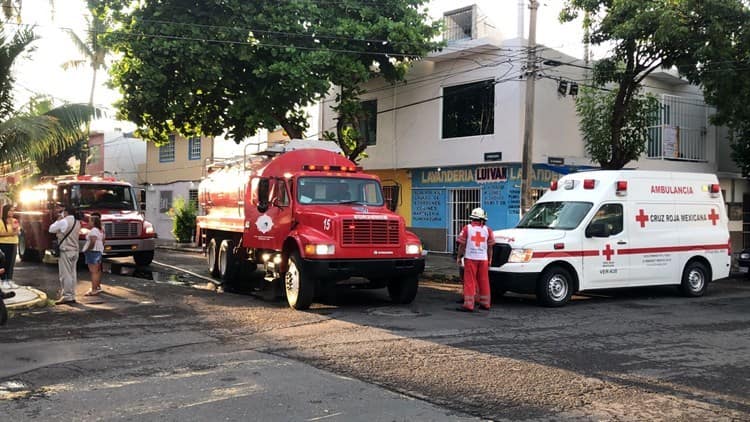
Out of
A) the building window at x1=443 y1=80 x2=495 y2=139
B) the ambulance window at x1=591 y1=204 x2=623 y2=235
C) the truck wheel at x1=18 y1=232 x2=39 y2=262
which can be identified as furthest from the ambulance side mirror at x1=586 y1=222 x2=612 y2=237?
the truck wheel at x1=18 y1=232 x2=39 y2=262

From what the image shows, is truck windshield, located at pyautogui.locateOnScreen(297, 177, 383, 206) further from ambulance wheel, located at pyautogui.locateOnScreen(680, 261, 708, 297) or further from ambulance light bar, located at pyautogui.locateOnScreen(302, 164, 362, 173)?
ambulance wheel, located at pyautogui.locateOnScreen(680, 261, 708, 297)

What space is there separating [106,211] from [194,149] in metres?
15.6

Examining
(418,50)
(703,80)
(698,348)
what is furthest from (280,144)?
(703,80)

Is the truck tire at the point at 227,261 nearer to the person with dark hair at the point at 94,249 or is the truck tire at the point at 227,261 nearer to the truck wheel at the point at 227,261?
the truck wheel at the point at 227,261

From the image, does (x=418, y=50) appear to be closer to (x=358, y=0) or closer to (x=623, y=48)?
(x=358, y=0)

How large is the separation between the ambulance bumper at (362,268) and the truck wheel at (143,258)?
943 centimetres

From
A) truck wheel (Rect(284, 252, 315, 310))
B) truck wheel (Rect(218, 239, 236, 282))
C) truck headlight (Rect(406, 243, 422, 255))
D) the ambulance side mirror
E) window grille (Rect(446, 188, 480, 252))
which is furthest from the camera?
window grille (Rect(446, 188, 480, 252))

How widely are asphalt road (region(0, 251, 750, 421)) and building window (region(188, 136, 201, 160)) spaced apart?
2171 centimetres

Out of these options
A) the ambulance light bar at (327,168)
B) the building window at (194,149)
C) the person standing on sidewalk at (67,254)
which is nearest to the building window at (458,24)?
the ambulance light bar at (327,168)

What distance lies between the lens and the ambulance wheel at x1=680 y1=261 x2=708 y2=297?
13.9 metres

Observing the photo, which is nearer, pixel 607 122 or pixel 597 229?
pixel 597 229

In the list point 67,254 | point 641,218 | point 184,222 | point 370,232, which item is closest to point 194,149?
point 184,222

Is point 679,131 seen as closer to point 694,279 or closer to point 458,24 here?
point 458,24

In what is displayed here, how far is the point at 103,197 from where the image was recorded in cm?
1903
